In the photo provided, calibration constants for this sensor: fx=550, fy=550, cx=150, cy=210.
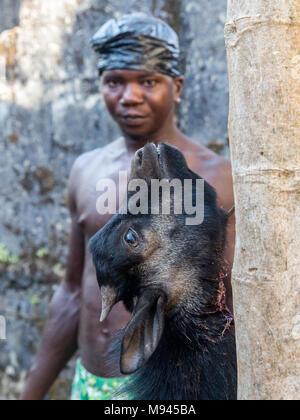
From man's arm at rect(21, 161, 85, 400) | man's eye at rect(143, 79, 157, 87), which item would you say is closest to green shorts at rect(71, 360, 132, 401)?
man's arm at rect(21, 161, 85, 400)

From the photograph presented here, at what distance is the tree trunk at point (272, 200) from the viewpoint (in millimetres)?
1303

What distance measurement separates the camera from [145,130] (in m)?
3.19

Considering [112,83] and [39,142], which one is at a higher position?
[112,83]

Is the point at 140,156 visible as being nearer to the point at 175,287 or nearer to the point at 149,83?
the point at 175,287

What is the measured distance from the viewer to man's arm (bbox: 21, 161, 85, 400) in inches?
138

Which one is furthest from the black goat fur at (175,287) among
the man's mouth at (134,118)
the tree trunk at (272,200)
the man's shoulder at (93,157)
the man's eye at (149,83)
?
the man's shoulder at (93,157)

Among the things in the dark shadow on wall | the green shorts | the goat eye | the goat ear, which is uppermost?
the dark shadow on wall

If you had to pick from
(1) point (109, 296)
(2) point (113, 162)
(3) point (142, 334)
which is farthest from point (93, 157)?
(3) point (142, 334)

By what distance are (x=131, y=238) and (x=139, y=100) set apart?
1.40 metres

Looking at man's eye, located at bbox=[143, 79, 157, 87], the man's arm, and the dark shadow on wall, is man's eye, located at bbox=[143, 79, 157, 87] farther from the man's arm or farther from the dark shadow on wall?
the dark shadow on wall

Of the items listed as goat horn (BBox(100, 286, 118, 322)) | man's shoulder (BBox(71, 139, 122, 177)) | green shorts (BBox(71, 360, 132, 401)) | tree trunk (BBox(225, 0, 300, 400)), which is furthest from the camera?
man's shoulder (BBox(71, 139, 122, 177))

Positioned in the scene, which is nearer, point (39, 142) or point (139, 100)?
point (139, 100)

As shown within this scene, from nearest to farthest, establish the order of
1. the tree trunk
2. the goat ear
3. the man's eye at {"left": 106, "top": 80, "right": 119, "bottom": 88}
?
the tree trunk, the goat ear, the man's eye at {"left": 106, "top": 80, "right": 119, "bottom": 88}

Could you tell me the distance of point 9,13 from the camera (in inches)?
226
